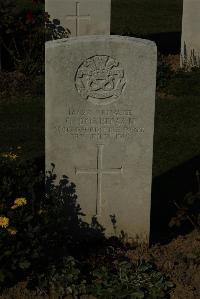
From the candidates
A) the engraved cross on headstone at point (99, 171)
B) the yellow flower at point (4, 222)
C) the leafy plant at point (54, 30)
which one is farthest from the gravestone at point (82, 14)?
the yellow flower at point (4, 222)

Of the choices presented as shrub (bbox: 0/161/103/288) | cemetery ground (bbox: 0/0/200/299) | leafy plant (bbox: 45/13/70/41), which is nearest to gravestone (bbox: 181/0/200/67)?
leafy plant (bbox: 45/13/70/41)

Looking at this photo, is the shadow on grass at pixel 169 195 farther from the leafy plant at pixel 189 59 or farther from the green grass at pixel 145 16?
the green grass at pixel 145 16

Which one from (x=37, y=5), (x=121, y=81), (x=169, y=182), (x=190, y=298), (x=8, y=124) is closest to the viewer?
(x=190, y=298)

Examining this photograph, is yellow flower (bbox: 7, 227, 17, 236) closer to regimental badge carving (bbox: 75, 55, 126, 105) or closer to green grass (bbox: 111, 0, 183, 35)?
regimental badge carving (bbox: 75, 55, 126, 105)

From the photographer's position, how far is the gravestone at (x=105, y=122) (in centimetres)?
579

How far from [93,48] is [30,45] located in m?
6.26

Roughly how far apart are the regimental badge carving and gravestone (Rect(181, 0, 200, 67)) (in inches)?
264

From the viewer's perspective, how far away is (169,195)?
25.2ft

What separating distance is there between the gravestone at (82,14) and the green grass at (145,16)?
11.6 feet

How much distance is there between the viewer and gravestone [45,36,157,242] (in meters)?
5.79

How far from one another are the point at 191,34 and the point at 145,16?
20.3 feet

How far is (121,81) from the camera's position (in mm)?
5879

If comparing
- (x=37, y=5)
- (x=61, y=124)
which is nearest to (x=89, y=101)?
(x=61, y=124)

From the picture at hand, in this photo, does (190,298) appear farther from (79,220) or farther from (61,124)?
(61,124)
